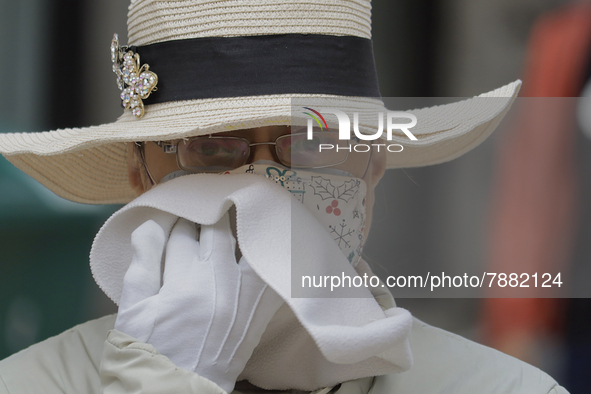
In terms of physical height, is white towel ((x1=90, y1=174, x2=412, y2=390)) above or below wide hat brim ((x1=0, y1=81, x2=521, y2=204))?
below

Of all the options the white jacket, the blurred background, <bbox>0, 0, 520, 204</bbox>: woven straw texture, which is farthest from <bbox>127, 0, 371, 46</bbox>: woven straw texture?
the white jacket

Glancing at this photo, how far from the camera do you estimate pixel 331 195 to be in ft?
3.43

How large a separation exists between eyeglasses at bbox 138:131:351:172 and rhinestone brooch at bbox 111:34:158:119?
0.16m

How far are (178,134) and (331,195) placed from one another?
0.33m

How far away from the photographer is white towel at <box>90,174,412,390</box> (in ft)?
2.41

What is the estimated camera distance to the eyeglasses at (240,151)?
3.33ft

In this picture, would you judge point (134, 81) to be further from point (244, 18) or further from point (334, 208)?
point (334, 208)

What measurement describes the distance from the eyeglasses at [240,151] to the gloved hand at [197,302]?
17 cm

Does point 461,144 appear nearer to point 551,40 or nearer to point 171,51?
point 171,51

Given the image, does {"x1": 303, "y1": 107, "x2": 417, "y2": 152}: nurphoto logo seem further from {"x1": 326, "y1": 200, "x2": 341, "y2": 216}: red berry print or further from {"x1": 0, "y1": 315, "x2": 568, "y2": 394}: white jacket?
{"x1": 0, "y1": 315, "x2": 568, "y2": 394}: white jacket

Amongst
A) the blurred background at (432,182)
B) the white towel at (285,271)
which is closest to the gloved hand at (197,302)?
the white towel at (285,271)

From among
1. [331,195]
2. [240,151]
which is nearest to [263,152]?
[240,151]

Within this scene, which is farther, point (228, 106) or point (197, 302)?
point (228, 106)

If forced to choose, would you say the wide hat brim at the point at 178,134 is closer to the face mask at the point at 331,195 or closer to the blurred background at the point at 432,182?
the face mask at the point at 331,195
